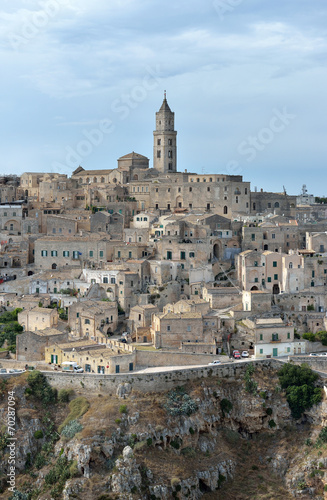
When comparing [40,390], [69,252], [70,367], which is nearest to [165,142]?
[69,252]

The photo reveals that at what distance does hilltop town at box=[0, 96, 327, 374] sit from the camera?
4700cm

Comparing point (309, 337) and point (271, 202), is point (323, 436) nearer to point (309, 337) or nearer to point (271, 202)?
point (309, 337)

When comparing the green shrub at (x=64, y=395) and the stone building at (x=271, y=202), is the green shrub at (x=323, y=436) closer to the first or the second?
the green shrub at (x=64, y=395)

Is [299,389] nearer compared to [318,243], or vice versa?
[299,389]

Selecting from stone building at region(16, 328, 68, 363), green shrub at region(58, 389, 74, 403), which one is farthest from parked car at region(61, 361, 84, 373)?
stone building at region(16, 328, 68, 363)

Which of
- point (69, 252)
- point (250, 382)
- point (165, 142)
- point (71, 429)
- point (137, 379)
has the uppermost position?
point (165, 142)

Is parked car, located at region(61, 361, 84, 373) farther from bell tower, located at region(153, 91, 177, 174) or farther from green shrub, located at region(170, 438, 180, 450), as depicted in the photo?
bell tower, located at region(153, 91, 177, 174)

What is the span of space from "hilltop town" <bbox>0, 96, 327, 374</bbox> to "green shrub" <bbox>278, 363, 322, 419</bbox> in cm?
222

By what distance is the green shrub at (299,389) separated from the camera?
44875 millimetres

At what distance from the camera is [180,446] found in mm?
41656

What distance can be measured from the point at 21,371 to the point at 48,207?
2361 centimetres

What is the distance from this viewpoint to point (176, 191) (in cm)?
6806

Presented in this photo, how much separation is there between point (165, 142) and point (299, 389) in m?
35.5

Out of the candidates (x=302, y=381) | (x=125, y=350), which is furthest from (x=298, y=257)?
(x=125, y=350)
